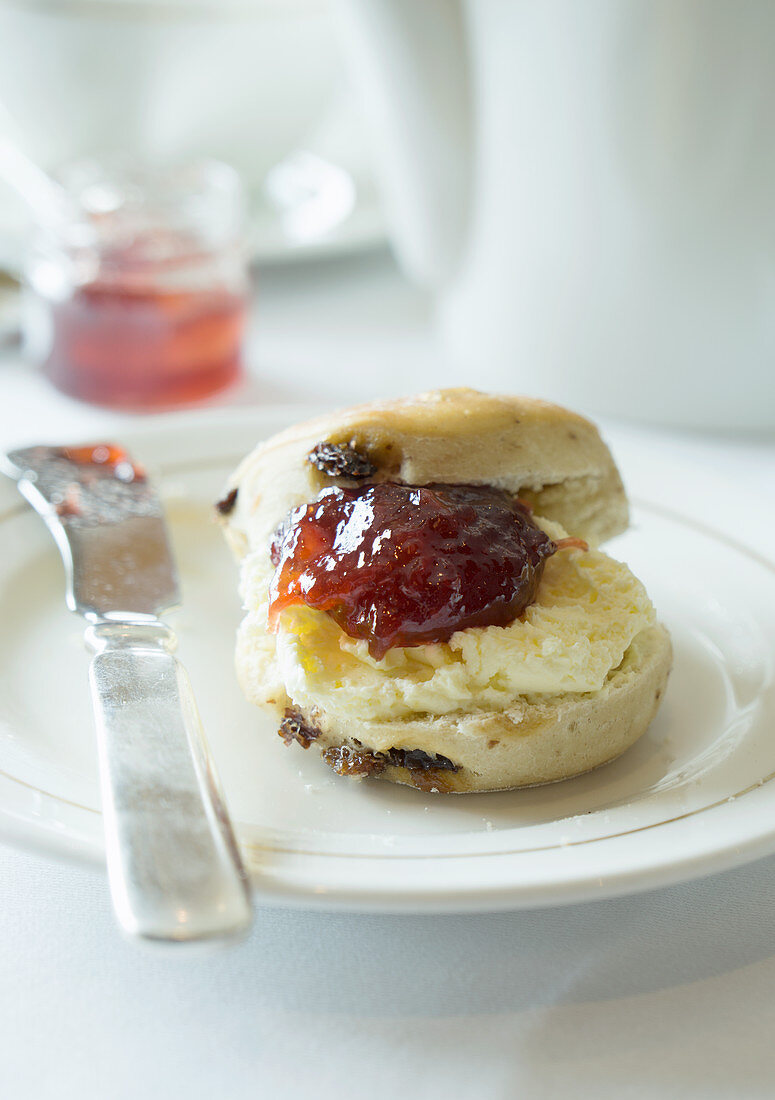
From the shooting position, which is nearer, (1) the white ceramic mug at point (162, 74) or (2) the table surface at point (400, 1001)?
(2) the table surface at point (400, 1001)

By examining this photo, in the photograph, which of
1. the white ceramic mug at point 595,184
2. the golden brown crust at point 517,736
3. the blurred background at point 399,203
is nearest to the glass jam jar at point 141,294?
the blurred background at point 399,203

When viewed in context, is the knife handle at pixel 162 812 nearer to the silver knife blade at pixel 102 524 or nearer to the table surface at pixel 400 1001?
the table surface at pixel 400 1001

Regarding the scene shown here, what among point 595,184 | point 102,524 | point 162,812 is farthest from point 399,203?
point 162,812

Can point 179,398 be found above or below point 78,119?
below

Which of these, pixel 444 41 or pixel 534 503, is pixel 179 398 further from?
pixel 534 503

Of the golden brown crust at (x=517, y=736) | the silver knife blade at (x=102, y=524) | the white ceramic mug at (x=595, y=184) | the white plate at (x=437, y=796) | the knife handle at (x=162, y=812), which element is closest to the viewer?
the knife handle at (x=162, y=812)

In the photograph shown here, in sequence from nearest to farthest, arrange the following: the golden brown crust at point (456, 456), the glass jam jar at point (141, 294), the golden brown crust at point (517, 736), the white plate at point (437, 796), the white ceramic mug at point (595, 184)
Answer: the white plate at point (437, 796)
the golden brown crust at point (517, 736)
the golden brown crust at point (456, 456)
the white ceramic mug at point (595, 184)
the glass jam jar at point (141, 294)

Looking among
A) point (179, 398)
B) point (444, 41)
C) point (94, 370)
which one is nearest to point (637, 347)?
point (444, 41)
